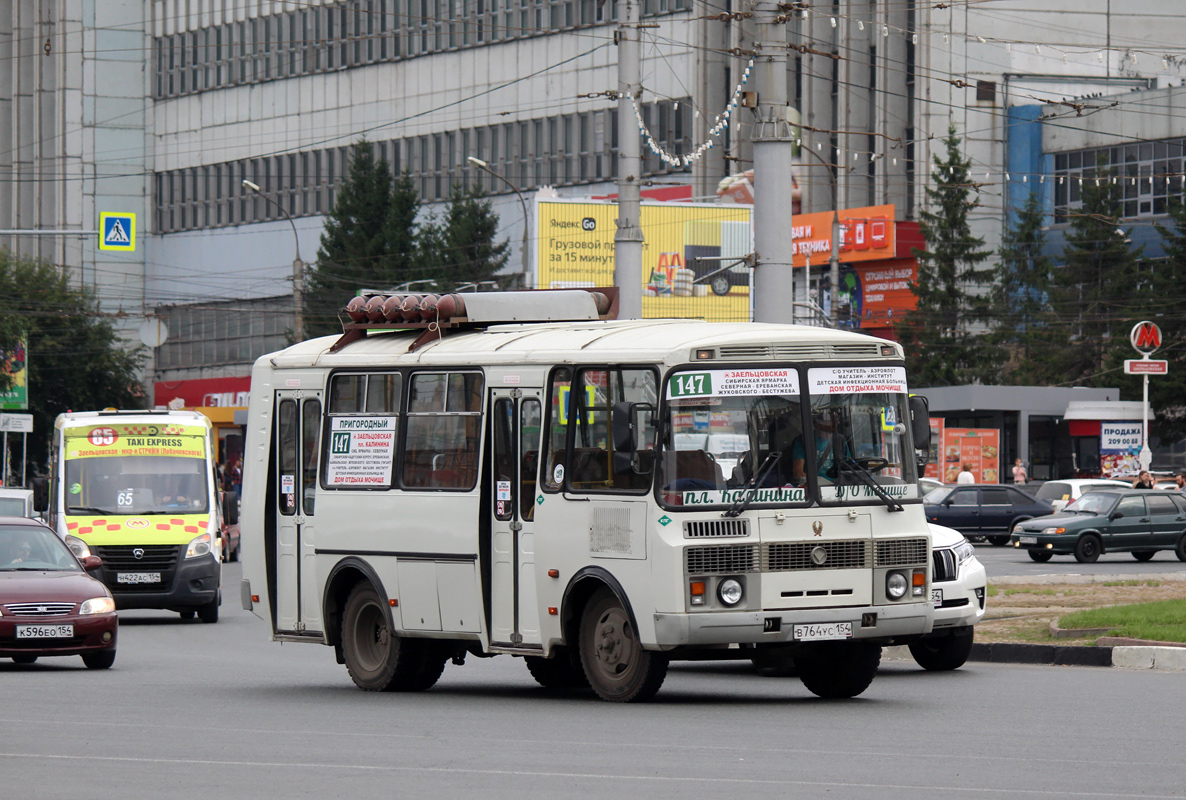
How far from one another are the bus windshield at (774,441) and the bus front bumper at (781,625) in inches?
28.0

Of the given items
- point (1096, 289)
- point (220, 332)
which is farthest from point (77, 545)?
point (220, 332)

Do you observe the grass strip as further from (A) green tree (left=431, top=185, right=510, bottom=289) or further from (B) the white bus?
(A) green tree (left=431, top=185, right=510, bottom=289)

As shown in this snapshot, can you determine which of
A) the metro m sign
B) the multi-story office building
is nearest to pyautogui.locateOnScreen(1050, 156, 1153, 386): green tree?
the multi-story office building

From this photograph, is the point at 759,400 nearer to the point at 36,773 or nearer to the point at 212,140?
the point at 36,773

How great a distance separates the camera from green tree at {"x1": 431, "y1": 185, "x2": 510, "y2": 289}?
233 ft

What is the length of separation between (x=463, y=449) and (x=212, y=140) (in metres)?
76.6

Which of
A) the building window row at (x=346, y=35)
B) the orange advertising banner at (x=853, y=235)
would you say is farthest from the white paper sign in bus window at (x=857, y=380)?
the orange advertising banner at (x=853, y=235)

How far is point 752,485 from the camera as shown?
41.5ft

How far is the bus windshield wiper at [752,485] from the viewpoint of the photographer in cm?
1259

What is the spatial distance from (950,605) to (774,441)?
3.52 metres

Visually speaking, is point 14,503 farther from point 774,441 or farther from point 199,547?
point 774,441

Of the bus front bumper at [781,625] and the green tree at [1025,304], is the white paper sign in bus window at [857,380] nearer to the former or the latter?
the bus front bumper at [781,625]

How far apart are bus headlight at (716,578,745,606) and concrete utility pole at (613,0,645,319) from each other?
1073 cm

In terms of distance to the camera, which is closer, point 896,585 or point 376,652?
point 896,585
